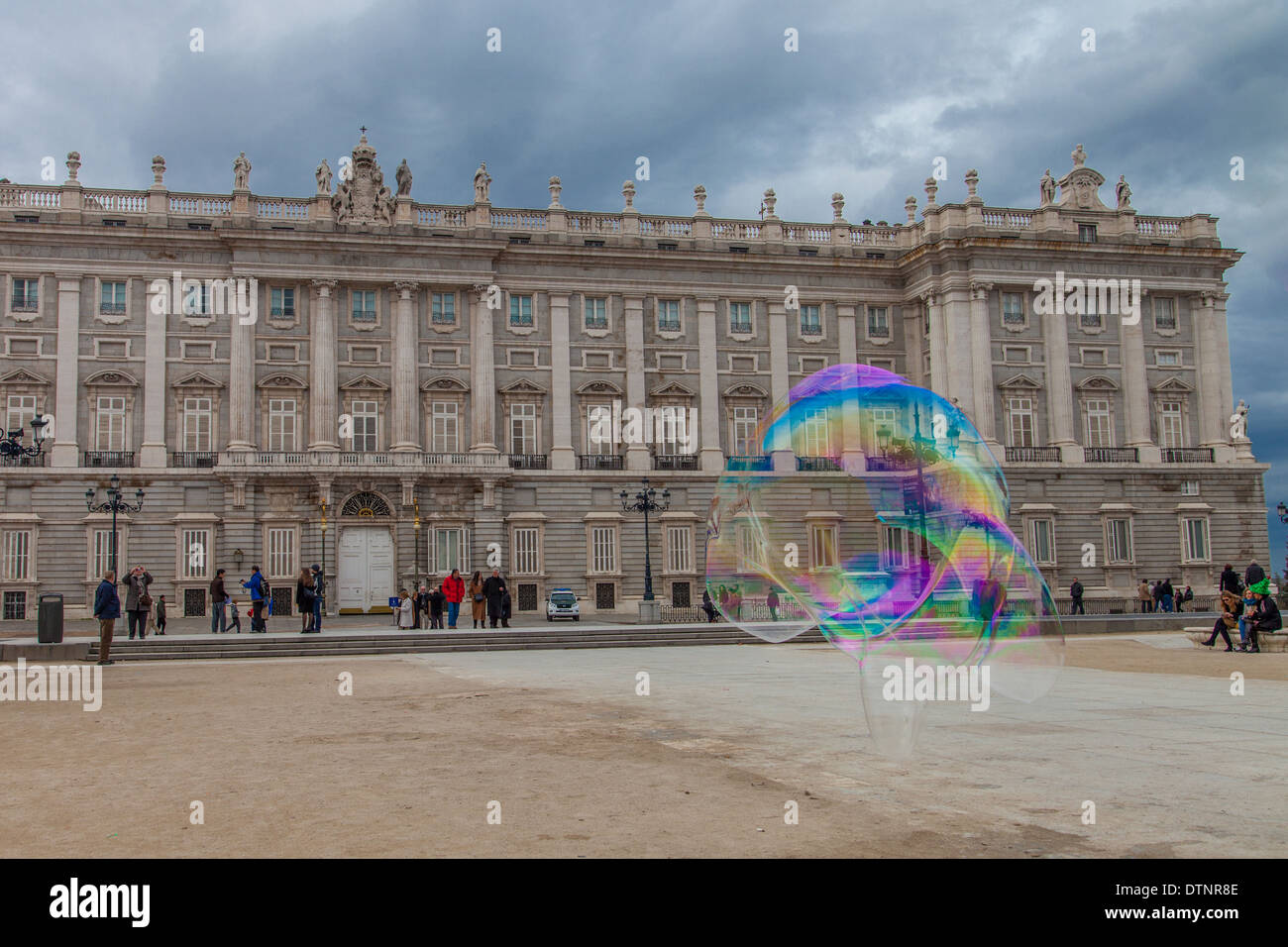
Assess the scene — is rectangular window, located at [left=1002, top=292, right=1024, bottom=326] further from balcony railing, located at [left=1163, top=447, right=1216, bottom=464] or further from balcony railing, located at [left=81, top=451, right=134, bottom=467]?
balcony railing, located at [left=81, top=451, right=134, bottom=467]

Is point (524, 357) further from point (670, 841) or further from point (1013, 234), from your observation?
point (670, 841)

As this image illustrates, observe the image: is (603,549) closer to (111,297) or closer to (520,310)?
(520,310)

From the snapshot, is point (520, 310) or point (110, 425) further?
point (520, 310)

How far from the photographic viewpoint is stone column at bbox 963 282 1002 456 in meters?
53.7

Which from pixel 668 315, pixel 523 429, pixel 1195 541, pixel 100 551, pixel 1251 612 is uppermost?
pixel 668 315

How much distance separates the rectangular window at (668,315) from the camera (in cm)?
5375

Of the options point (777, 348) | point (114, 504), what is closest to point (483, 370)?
point (777, 348)

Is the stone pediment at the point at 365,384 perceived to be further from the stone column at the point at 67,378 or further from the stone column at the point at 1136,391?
the stone column at the point at 1136,391

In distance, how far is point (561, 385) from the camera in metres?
52.2

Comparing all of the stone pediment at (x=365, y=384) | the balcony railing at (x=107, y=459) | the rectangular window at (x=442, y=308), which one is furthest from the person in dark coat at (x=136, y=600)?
the rectangular window at (x=442, y=308)

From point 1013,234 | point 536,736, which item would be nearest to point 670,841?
point 536,736

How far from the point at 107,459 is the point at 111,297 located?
6931 millimetres

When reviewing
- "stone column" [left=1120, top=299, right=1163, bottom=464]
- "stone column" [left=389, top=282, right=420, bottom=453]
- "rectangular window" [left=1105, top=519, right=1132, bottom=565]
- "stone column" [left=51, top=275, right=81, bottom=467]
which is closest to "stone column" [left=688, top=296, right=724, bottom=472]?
"stone column" [left=389, top=282, right=420, bottom=453]

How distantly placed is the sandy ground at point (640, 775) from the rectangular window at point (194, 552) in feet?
100
